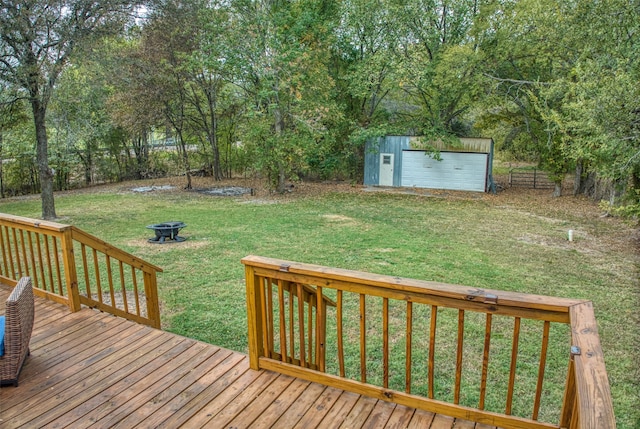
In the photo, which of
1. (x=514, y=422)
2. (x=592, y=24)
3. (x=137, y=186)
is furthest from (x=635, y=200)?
(x=137, y=186)

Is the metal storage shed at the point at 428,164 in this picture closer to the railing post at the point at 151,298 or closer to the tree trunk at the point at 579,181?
the tree trunk at the point at 579,181

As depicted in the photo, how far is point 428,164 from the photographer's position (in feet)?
56.3

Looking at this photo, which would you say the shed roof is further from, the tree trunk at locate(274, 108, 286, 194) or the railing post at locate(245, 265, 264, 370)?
the railing post at locate(245, 265, 264, 370)

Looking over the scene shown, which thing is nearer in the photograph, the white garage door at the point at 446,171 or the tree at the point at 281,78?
the tree at the point at 281,78

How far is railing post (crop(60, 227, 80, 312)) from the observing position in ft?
11.5

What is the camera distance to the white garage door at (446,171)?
53.6 feet

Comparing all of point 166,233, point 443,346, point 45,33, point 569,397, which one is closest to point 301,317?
point 569,397

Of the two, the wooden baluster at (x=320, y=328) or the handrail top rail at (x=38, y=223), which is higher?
the handrail top rail at (x=38, y=223)

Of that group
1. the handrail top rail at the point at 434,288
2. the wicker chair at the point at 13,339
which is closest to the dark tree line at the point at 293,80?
the handrail top rail at the point at 434,288

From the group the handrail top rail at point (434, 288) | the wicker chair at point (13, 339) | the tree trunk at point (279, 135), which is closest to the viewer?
the handrail top rail at point (434, 288)

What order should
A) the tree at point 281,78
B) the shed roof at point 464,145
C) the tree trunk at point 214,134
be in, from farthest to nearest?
the tree trunk at point 214,134
the shed roof at point 464,145
the tree at point 281,78

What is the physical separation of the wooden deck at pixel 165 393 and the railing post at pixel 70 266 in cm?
44

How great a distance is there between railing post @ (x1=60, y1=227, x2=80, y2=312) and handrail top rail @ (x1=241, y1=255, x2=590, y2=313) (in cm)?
189

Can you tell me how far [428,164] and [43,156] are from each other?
13.6m
